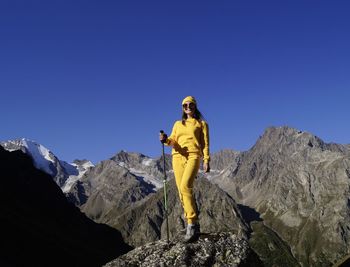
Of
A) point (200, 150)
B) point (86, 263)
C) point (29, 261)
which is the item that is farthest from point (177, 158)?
point (86, 263)

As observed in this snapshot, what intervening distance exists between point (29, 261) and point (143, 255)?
130005 mm

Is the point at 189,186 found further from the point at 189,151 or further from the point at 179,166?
the point at 189,151

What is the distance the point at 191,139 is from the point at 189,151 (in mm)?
443

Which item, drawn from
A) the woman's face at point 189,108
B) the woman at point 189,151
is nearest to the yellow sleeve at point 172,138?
the woman at point 189,151

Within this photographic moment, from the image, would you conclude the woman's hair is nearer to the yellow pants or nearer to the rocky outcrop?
the yellow pants

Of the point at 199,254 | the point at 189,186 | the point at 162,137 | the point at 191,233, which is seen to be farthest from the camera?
the point at 162,137

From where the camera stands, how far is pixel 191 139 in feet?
56.4

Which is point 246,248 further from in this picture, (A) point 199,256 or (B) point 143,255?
(B) point 143,255

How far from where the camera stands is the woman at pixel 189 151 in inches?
655

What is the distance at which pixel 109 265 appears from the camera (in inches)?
645

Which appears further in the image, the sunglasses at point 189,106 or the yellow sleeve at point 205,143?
the sunglasses at point 189,106

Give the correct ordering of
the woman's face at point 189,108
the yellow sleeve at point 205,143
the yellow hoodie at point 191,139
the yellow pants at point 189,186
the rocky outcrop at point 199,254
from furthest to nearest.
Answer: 1. the woman's face at point 189,108
2. the yellow hoodie at point 191,139
3. the yellow sleeve at point 205,143
4. the yellow pants at point 189,186
5. the rocky outcrop at point 199,254

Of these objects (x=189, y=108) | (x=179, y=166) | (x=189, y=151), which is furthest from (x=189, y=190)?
(x=189, y=108)

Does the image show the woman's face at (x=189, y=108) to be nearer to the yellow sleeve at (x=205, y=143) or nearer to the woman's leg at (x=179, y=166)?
the yellow sleeve at (x=205, y=143)
